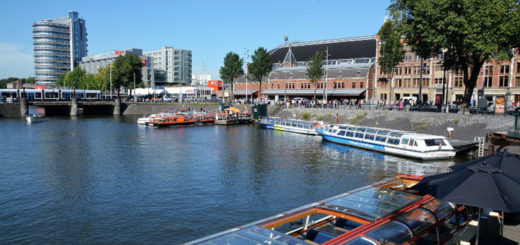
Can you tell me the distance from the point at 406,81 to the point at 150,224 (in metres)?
77.7

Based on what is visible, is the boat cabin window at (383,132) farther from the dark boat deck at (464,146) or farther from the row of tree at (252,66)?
the row of tree at (252,66)

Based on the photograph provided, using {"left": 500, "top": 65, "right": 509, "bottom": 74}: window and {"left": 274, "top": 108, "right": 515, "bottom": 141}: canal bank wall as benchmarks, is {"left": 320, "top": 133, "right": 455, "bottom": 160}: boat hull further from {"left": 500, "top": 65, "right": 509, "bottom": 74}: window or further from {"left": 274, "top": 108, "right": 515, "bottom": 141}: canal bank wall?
{"left": 500, "top": 65, "right": 509, "bottom": 74}: window

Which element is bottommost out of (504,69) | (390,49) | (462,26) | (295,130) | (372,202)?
(295,130)

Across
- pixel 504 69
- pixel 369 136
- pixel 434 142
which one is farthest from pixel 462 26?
pixel 504 69

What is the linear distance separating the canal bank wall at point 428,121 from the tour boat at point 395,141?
7913 mm

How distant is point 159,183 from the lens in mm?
27953

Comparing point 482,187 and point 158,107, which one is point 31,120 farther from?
point 482,187

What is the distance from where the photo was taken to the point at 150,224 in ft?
64.5

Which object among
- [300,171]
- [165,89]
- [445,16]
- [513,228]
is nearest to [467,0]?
[445,16]

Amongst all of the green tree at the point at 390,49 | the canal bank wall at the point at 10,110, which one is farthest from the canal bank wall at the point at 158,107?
the green tree at the point at 390,49

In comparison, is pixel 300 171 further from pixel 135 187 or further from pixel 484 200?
pixel 484 200

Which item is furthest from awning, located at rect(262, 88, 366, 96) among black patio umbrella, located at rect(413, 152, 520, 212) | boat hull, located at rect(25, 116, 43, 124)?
black patio umbrella, located at rect(413, 152, 520, 212)

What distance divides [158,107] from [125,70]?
84.7 ft

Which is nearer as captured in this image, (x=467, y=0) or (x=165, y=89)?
(x=467, y=0)
